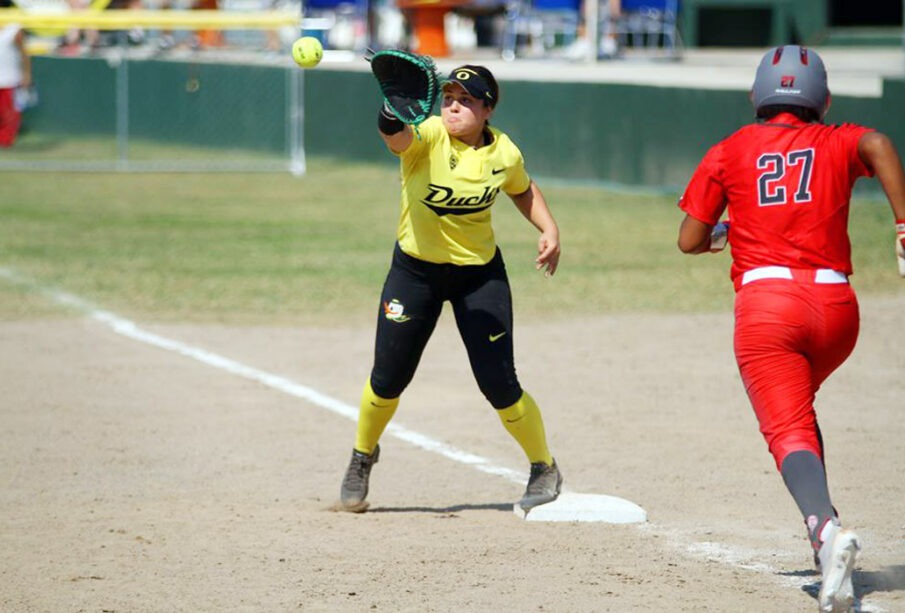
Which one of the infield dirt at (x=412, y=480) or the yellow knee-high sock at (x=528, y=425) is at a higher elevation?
the yellow knee-high sock at (x=528, y=425)

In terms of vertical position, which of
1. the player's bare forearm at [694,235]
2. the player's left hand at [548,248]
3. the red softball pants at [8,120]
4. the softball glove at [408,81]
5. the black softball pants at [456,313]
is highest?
the softball glove at [408,81]

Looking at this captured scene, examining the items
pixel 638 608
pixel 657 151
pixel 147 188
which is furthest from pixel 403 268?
pixel 147 188

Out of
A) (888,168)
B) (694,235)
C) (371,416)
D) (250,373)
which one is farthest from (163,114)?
(888,168)

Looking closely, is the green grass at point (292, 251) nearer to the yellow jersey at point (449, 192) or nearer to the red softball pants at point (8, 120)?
the red softball pants at point (8, 120)

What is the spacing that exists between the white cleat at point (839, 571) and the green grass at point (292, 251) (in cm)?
704

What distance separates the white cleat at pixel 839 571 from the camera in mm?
4555

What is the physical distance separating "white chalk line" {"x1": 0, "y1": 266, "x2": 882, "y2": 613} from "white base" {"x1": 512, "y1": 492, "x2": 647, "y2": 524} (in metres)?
0.10

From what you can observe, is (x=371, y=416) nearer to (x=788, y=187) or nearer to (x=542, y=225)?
(x=542, y=225)

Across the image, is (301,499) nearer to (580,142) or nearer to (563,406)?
(563,406)

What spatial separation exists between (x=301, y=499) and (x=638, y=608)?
2.20m

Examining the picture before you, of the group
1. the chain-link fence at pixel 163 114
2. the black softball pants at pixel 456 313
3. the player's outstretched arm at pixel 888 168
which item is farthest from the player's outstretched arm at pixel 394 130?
the chain-link fence at pixel 163 114

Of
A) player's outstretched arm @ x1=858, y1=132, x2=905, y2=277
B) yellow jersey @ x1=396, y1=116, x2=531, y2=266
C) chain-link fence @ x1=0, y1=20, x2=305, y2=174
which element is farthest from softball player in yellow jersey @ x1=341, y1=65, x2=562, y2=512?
chain-link fence @ x1=0, y1=20, x2=305, y2=174

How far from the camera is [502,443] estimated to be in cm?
798

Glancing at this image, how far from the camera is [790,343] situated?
4.92 metres
